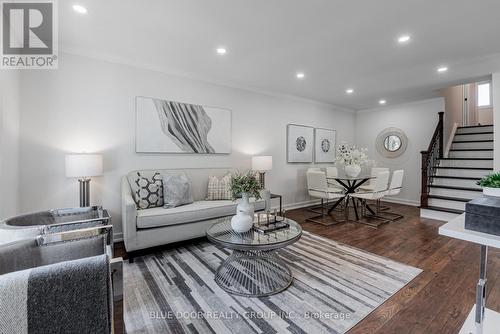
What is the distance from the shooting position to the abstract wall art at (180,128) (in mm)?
3354

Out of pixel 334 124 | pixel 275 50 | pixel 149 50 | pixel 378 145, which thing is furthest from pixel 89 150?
pixel 378 145

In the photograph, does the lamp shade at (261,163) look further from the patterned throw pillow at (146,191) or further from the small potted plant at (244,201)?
the small potted plant at (244,201)

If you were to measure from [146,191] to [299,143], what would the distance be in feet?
11.7

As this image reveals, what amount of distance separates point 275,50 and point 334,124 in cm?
375

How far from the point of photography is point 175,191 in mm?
3090

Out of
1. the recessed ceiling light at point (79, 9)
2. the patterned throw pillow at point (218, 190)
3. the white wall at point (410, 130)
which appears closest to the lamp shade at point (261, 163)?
the patterned throw pillow at point (218, 190)

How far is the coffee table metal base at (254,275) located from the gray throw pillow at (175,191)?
44.7 inches

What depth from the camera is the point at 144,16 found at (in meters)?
2.26

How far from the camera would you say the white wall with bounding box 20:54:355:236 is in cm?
268

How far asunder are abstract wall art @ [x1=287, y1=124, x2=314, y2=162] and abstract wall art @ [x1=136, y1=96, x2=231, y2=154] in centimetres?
163

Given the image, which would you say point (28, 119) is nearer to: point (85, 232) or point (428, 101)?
point (85, 232)

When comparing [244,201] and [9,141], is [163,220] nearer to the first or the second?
[244,201]

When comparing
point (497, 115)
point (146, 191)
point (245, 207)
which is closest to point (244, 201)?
point (245, 207)

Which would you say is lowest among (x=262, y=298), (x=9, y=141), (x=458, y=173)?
(x=262, y=298)
